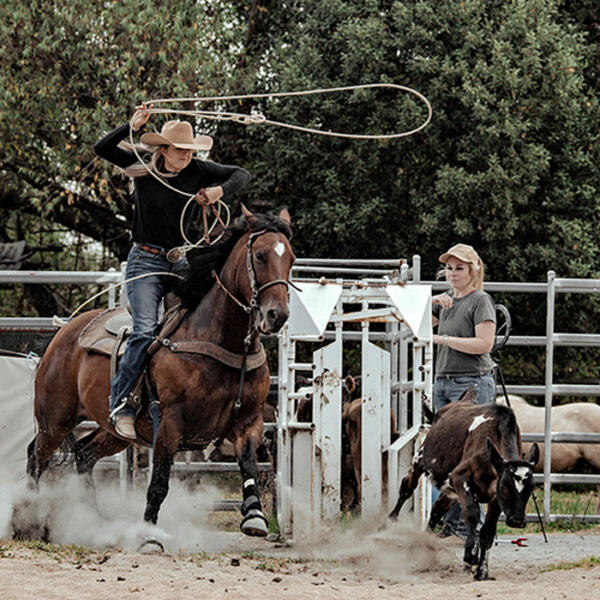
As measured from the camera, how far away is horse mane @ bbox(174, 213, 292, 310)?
7.32m

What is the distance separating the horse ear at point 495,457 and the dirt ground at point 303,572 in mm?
691

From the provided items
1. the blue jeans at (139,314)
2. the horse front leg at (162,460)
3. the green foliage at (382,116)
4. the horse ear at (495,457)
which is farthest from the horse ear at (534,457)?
the green foliage at (382,116)

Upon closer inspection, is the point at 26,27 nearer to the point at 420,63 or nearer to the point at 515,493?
the point at 420,63

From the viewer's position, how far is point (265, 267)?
684 cm

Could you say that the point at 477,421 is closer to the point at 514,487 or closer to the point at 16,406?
the point at 514,487

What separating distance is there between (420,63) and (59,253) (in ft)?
28.8

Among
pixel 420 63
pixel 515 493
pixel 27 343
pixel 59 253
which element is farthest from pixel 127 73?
pixel 515 493

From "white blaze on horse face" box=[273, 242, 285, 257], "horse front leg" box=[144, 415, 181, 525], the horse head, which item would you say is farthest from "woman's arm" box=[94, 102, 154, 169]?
"horse front leg" box=[144, 415, 181, 525]

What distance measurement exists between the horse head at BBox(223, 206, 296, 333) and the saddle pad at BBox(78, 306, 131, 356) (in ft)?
3.94

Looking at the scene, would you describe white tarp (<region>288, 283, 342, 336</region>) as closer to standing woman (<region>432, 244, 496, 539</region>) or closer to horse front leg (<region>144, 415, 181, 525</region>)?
standing woman (<region>432, 244, 496, 539</region>)

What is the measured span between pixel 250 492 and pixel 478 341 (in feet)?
7.93

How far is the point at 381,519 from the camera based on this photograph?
8406 mm

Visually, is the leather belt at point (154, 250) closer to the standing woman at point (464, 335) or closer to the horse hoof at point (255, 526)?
the horse hoof at point (255, 526)

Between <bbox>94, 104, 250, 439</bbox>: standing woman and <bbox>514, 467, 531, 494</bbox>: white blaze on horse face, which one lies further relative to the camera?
<bbox>94, 104, 250, 439</bbox>: standing woman
